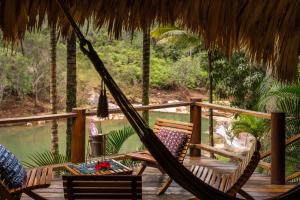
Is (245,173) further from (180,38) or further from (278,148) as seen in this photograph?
(180,38)

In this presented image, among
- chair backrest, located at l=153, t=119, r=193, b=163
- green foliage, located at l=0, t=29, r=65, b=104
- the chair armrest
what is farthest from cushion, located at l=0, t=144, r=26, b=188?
green foliage, located at l=0, t=29, r=65, b=104

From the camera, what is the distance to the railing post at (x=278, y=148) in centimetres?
425

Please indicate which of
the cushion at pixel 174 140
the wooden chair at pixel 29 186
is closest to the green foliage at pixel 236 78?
the cushion at pixel 174 140

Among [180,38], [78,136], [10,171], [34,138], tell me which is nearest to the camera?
[10,171]

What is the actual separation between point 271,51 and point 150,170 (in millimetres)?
2257

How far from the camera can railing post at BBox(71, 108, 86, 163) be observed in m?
4.50

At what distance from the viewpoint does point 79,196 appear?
2.79 m

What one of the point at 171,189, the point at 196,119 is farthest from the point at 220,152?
the point at 171,189

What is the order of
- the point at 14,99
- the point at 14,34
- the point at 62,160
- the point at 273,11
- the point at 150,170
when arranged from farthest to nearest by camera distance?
the point at 14,99, the point at 62,160, the point at 150,170, the point at 273,11, the point at 14,34

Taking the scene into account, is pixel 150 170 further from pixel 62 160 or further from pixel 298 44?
pixel 298 44

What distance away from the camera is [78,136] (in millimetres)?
4531

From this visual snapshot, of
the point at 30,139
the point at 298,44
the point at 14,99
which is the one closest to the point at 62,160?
the point at 298,44

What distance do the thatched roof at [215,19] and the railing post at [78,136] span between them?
1.73m

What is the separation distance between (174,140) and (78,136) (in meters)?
1.06
